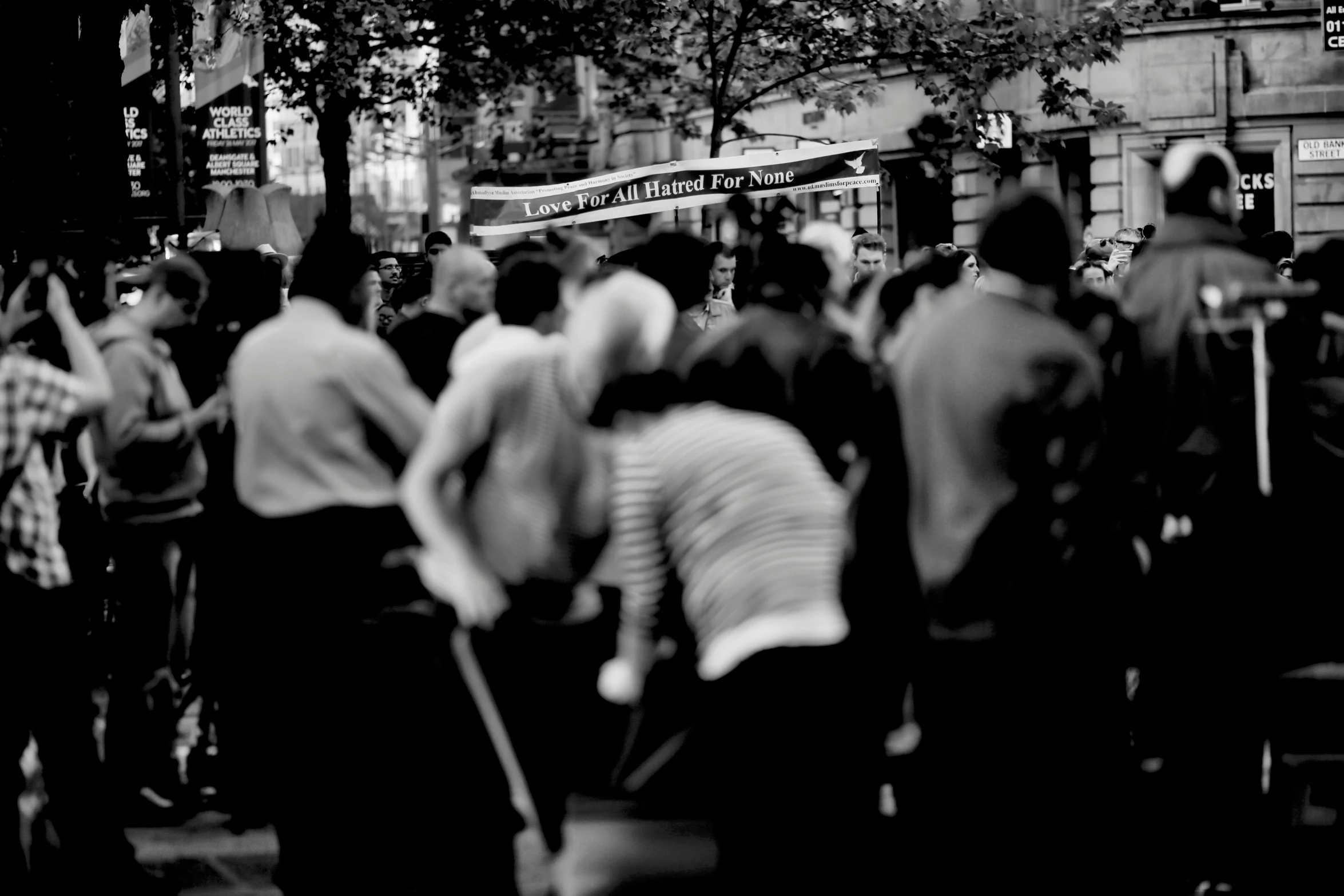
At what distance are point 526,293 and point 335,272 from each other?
0.63m

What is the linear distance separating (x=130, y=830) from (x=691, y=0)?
15095mm

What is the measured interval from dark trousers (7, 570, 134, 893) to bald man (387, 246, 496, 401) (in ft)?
5.39

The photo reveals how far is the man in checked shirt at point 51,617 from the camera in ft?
20.6

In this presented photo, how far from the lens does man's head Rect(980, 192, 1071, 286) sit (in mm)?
5773

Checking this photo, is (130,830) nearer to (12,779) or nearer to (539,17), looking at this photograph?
(12,779)

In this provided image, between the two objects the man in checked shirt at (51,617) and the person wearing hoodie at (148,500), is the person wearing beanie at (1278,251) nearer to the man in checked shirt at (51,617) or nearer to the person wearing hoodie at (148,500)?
the person wearing hoodie at (148,500)

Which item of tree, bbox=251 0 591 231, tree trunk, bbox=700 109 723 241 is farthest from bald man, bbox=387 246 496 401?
tree, bbox=251 0 591 231

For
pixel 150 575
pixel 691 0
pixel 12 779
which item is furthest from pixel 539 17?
pixel 12 779

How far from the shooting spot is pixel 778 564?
200 inches

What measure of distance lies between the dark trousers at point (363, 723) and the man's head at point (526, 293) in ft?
2.71

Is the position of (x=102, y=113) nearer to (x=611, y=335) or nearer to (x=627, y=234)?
(x=627, y=234)

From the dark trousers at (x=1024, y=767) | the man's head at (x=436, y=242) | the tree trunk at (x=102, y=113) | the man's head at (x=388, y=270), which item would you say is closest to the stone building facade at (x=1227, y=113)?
the man's head at (x=388, y=270)

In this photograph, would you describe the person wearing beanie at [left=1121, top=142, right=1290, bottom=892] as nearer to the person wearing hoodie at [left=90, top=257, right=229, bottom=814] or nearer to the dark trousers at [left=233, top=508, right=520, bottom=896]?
the dark trousers at [left=233, top=508, right=520, bottom=896]

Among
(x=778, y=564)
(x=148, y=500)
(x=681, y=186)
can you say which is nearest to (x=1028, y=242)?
(x=778, y=564)
